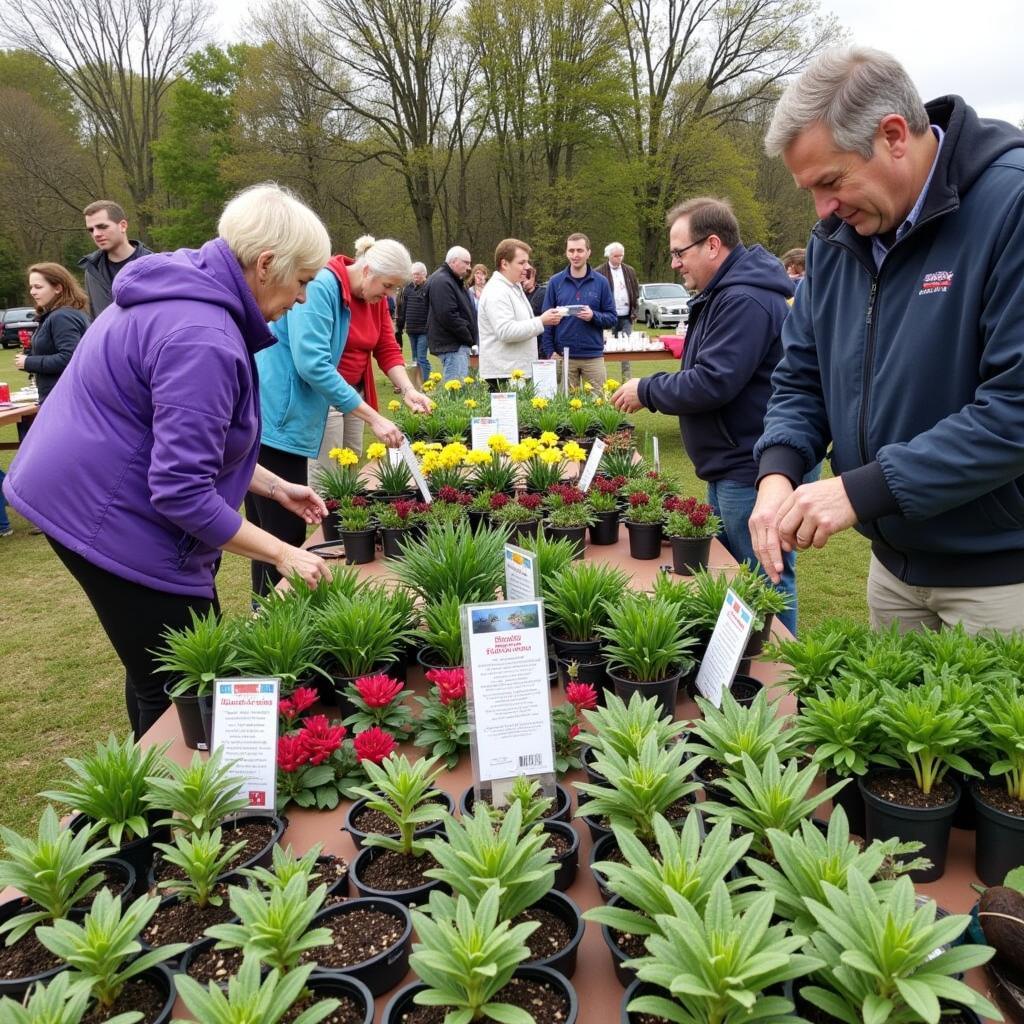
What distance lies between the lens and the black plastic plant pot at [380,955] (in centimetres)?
104

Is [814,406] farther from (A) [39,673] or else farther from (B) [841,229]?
(A) [39,673]

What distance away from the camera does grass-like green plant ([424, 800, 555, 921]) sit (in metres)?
1.04

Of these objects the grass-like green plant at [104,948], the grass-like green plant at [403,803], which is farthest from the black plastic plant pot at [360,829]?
the grass-like green plant at [104,948]

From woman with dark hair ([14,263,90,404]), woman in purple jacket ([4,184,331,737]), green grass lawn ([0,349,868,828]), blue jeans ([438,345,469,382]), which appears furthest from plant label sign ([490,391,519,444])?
blue jeans ([438,345,469,382])

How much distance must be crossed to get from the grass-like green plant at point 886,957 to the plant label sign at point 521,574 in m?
0.83

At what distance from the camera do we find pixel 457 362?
8469mm

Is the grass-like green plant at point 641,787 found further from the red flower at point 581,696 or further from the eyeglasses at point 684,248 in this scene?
the eyeglasses at point 684,248

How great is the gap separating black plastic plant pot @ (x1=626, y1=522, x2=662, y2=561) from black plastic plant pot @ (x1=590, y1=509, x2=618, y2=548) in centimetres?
13

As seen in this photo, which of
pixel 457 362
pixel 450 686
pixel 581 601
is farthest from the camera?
pixel 457 362

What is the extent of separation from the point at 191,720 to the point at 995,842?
1597 millimetres

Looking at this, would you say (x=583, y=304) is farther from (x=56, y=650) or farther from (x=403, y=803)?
(x=403, y=803)

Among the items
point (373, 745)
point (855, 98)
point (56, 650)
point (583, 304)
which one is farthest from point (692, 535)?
point (583, 304)

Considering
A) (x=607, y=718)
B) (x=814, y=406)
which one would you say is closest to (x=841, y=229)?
(x=814, y=406)

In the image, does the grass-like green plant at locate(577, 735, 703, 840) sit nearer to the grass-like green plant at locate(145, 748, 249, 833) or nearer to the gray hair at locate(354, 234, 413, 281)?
the grass-like green plant at locate(145, 748, 249, 833)
